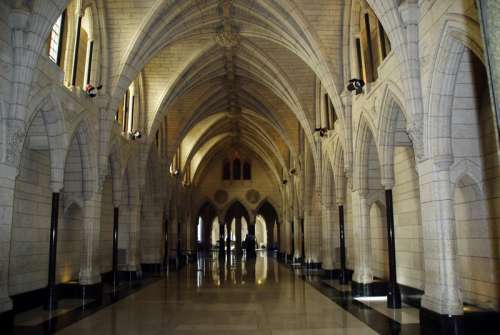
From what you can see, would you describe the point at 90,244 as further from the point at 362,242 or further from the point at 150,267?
the point at 150,267

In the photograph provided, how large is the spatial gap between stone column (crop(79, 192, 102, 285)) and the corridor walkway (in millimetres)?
1334

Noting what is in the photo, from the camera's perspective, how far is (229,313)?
31.8 ft

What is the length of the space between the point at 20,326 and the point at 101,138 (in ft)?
21.0

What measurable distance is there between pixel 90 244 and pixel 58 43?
19.2 feet

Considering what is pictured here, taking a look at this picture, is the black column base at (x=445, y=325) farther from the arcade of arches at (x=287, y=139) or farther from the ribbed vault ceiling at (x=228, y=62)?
the ribbed vault ceiling at (x=228, y=62)

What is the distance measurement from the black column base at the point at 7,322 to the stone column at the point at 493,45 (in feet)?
28.1

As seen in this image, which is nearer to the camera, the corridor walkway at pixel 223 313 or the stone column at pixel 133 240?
the corridor walkway at pixel 223 313

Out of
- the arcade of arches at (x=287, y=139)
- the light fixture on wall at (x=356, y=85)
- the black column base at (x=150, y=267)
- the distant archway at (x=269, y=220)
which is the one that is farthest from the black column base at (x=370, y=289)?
the distant archway at (x=269, y=220)

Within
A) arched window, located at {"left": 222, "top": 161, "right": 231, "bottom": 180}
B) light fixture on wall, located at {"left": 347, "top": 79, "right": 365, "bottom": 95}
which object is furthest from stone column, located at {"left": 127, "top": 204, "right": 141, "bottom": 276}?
arched window, located at {"left": 222, "top": 161, "right": 231, "bottom": 180}

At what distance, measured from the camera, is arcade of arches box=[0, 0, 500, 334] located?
796cm

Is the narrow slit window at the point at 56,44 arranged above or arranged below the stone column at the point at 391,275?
above

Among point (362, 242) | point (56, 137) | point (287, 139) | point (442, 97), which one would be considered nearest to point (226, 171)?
point (287, 139)

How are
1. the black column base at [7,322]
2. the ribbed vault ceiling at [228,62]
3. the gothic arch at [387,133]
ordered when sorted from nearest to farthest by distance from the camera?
the black column base at [7,322] → the gothic arch at [387,133] → the ribbed vault ceiling at [228,62]

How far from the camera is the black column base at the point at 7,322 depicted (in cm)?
771
